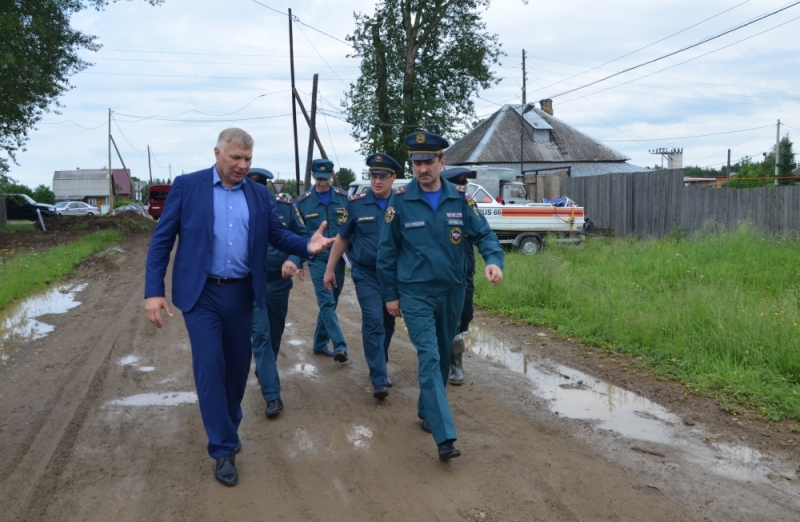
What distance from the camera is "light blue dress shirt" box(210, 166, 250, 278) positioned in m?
4.54

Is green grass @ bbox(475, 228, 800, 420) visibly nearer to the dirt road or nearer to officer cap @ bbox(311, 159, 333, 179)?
the dirt road

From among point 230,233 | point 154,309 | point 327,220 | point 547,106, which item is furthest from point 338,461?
point 547,106

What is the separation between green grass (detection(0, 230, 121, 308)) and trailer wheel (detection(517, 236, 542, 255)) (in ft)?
35.3

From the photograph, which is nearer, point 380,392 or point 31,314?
point 380,392

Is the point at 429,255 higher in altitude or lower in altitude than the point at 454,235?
lower

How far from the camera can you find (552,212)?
18891 mm

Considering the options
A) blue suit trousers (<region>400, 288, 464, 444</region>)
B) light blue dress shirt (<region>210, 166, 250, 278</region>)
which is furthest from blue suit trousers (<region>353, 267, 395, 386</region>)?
light blue dress shirt (<region>210, 166, 250, 278</region>)

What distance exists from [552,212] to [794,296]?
983 cm

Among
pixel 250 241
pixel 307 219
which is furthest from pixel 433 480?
pixel 307 219

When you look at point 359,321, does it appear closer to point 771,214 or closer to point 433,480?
point 433,480

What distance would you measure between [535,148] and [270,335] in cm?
3961

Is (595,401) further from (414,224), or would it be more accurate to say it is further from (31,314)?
(31,314)

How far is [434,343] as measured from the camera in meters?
4.86

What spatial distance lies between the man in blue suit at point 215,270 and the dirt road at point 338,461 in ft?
1.54
